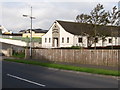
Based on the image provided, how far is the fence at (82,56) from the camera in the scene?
71.9 feet

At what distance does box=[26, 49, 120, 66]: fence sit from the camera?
2191cm

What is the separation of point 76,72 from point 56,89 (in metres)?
7.89

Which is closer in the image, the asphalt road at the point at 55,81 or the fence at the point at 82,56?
the asphalt road at the point at 55,81

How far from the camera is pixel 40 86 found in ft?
36.6

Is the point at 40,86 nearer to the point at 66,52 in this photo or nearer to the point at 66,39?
the point at 66,52

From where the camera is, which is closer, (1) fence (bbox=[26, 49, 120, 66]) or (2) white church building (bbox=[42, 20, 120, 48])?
(1) fence (bbox=[26, 49, 120, 66])

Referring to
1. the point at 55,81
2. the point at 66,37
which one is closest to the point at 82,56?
the point at 55,81

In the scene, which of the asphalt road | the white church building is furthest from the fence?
the white church building

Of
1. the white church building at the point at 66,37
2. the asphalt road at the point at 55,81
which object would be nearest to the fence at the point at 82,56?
the asphalt road at the point at 55,81

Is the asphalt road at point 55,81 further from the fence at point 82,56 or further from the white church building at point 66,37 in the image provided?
the white church building at point 66,37

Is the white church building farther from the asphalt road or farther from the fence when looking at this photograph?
the asphalt road

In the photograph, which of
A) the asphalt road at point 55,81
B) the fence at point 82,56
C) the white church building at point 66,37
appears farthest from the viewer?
the white church building at point 66,37

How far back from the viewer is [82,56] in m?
25.1

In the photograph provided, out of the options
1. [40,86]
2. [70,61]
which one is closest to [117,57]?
[70,61]
